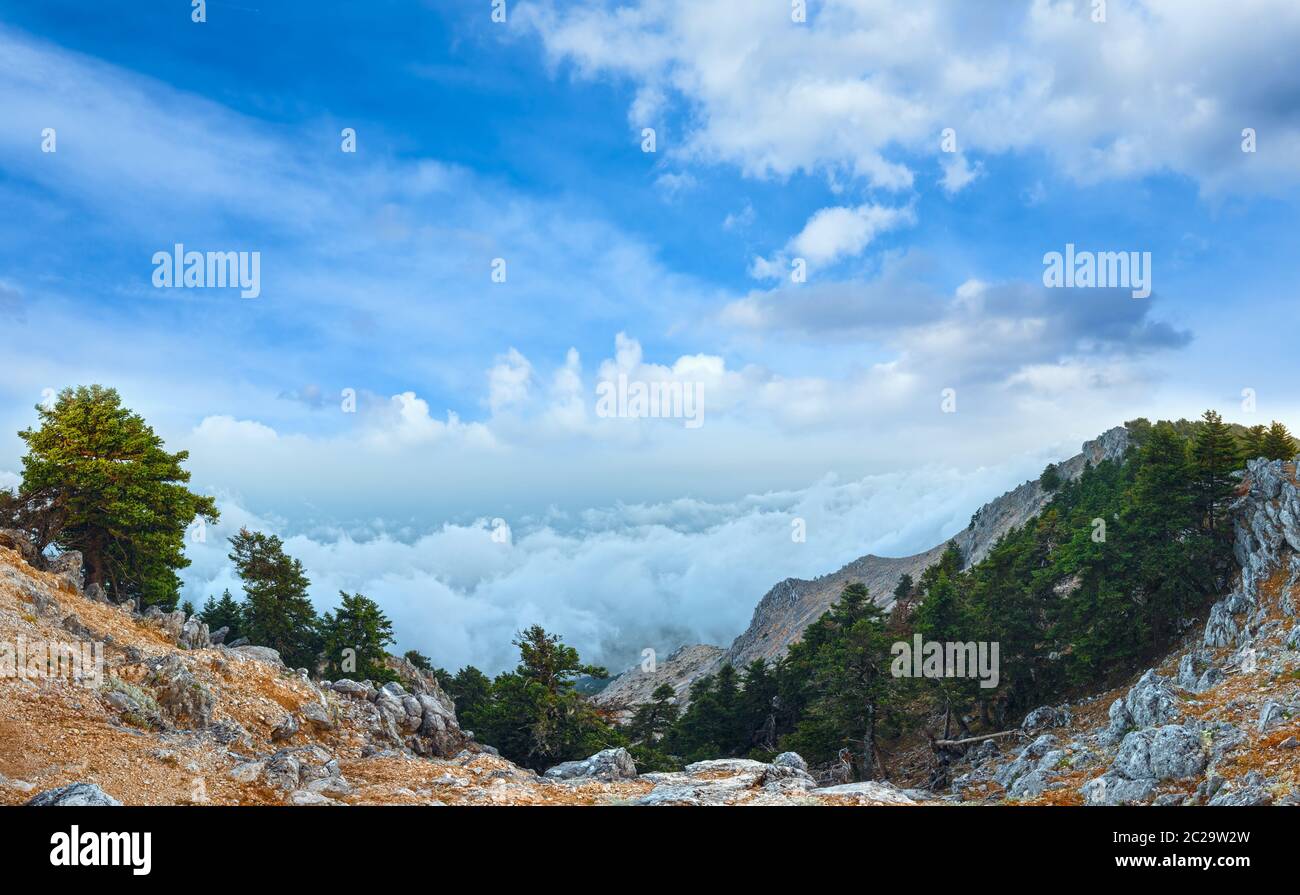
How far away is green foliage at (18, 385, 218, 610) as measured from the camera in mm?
37688

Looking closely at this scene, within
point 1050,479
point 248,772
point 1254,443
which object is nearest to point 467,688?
point 248,772

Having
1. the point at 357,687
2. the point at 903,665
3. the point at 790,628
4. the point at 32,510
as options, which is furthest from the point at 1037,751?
the point at 790,628

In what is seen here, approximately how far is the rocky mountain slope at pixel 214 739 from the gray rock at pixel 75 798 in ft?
0.12

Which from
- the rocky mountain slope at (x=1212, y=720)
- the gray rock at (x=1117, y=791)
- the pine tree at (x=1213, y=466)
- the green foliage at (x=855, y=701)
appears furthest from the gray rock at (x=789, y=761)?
the pine tree at (x=1213, y=466)

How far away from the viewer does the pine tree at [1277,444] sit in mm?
50500

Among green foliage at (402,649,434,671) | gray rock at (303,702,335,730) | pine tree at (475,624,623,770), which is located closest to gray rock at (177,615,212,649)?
gray rock at (303,702,335,730)

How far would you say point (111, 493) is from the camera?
125ft

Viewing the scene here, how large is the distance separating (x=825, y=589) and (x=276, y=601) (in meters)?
151

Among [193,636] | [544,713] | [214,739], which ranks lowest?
[544,713]

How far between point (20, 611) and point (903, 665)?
4588cm

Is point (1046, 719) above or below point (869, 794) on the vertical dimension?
below

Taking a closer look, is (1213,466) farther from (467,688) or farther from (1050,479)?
(1050,479)

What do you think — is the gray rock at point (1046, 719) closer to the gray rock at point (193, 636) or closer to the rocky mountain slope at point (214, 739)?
the rocky mountain slope at point (214, 739)
